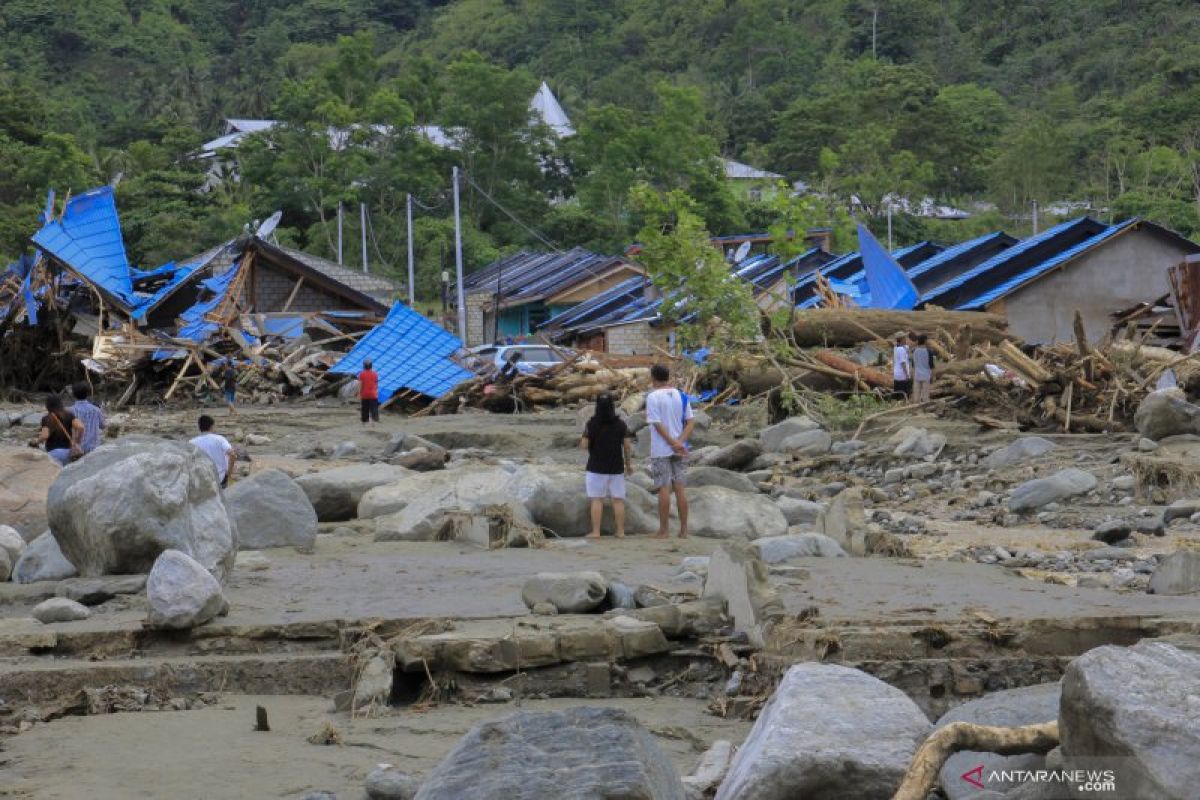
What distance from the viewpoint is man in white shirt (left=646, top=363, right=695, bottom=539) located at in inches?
472

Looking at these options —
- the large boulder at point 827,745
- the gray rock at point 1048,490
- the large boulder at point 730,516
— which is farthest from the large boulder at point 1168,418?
the large boulder at point 827,745

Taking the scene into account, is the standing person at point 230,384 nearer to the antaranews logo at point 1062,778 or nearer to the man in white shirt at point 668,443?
the man in white shirt at point 668,443

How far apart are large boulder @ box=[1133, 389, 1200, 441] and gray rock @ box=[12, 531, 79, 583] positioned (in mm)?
11316

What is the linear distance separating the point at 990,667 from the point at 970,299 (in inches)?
939

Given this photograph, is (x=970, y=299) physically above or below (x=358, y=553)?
above

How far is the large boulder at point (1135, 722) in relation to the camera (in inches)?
164

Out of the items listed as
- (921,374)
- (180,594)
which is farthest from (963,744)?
(921,374)

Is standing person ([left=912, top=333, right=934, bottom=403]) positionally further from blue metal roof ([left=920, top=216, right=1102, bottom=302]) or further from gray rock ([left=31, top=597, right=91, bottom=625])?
gray rock ([left=31, top=597, right=91, bottom=625])

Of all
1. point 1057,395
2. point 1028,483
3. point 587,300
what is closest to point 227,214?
point 587,300

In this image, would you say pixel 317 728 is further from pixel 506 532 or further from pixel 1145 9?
pixel 1145 9

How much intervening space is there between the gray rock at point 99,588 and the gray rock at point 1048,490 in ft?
27.2

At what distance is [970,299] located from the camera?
30578 mm

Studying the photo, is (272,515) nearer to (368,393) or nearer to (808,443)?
(808,443)

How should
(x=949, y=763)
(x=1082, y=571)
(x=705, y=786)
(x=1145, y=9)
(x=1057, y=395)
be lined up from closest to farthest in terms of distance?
(x=949, y=763), (x=705, y=786), (x=1082, y=571), (x=1057, y=395), (x=1145, y=9)
